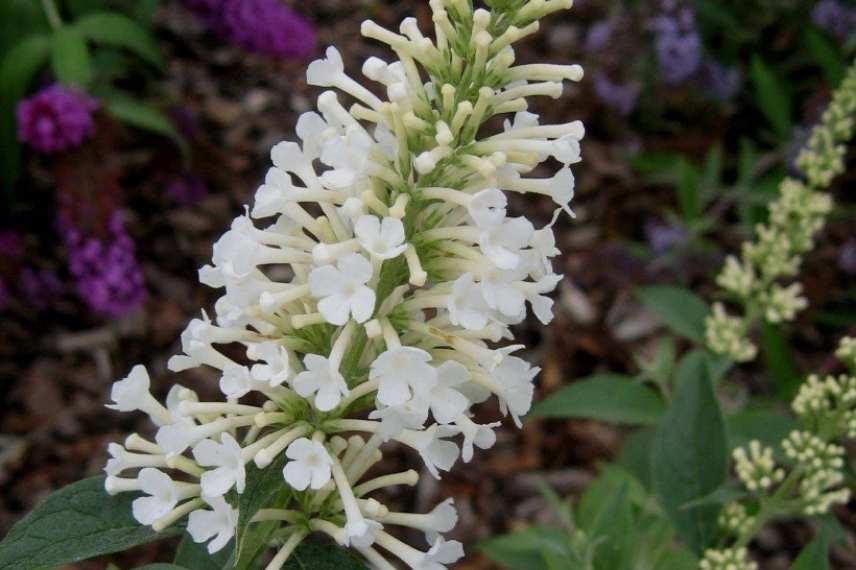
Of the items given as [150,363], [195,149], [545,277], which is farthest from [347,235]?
[195,149]

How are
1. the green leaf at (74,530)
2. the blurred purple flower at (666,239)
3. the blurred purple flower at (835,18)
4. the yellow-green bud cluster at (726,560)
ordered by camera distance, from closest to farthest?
1. the green leaf at (74,530)
2. the yellow-green bud cluster at (726,560)
3. the blurred purple flower at (666,239)
4. the blurred purple flower at (835,18)

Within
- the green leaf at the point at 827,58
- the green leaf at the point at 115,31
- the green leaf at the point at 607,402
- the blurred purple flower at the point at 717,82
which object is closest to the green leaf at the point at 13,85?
the green leaf at the point at 115,31

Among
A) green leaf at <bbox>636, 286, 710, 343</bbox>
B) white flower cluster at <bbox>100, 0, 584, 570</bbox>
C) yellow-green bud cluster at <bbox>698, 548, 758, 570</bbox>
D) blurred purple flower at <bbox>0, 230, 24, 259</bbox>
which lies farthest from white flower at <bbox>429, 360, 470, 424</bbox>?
blurred purple flower at <bbox>0, 230, 24, 259</bbox>

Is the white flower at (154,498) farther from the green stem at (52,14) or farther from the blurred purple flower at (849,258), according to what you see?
the blurred purple flower at (849,258)

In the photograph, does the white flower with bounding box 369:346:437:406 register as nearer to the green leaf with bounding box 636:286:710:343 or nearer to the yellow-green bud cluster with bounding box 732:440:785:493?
the yellow-green bud cluster with bounding box 732:440:785:493

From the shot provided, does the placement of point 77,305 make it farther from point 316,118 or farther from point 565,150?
point 565,150

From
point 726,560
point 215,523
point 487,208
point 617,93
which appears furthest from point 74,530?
point 617,93
